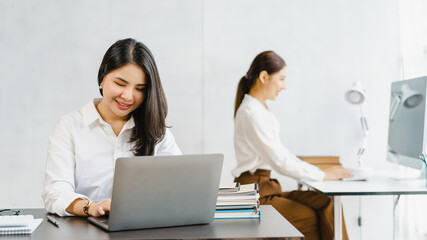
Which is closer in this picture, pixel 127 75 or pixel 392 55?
pixel 127 75

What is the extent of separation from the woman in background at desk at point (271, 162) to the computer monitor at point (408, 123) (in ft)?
1.22

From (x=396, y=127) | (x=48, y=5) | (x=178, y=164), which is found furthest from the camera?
→ (x=48, y=5)

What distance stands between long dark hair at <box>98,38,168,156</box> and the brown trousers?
1.04 meters

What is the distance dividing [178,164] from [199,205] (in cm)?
15

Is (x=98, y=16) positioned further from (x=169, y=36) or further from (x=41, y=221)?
(x=41, y=221)

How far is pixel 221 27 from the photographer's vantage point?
3434 mm

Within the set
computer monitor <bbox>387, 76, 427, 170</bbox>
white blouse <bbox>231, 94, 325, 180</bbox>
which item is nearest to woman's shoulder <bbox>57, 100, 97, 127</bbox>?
white blouse <bbox>231, 94, 325, 180</bbox>

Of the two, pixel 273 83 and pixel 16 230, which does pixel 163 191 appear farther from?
pixel 273 83

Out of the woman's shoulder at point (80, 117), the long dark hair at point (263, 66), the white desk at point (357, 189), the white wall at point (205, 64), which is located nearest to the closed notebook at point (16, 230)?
the woman's shoulder at point (80, 117)

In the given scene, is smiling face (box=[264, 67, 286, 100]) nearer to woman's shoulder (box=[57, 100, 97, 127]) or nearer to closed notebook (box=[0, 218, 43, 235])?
woman's shoulder (box=[57, 100, 97, 127])

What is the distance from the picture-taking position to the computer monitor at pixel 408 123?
8.32 ft

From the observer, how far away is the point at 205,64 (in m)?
3.43

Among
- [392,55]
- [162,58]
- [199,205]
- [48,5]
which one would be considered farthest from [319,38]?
[199,205]

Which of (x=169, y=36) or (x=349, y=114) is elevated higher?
(x=169, y=36)
